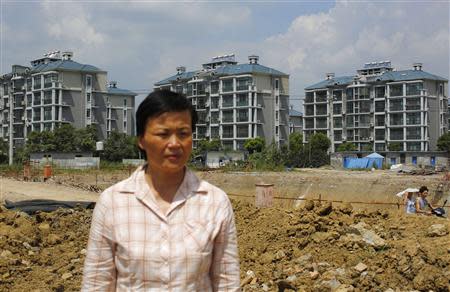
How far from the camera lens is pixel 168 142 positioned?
240 centimetres

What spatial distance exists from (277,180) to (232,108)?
1597 inches

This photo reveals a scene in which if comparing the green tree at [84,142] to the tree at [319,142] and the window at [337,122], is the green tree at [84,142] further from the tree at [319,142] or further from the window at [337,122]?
the window at [337,122]

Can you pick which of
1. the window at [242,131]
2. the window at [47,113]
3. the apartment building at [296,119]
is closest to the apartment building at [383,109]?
the window at [242,131]

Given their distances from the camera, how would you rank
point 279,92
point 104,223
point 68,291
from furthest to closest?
point 279,92 < point 68,291 < point 104,223

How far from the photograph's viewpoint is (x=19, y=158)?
2386 inches

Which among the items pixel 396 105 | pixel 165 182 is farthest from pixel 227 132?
pixel 165 182

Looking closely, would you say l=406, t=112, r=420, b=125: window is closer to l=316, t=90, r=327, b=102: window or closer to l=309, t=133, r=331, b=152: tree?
l=309, t=133, r=331, b=152: tree

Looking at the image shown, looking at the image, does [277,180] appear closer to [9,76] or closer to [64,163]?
[64,163]

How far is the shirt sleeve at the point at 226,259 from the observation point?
2.41 metres

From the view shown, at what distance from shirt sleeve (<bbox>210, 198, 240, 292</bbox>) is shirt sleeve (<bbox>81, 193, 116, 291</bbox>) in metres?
0.42

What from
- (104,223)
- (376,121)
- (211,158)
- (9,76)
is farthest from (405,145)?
(104,223)

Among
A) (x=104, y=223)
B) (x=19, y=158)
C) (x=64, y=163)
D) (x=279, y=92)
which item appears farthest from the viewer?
(x=279, y=92)

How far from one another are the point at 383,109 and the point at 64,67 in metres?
41.8

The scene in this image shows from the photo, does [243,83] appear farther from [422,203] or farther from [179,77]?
[422,203]
